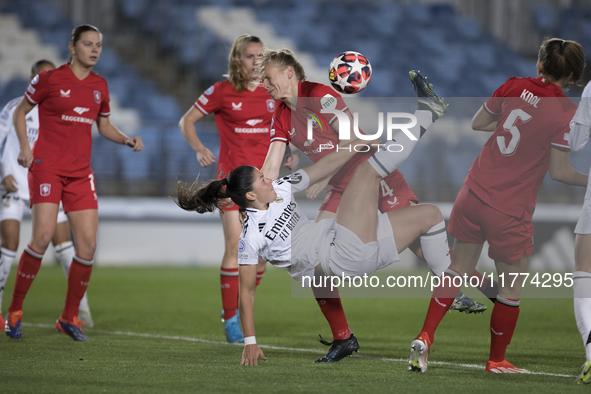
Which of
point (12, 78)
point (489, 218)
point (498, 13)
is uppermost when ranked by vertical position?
point (498, 13)

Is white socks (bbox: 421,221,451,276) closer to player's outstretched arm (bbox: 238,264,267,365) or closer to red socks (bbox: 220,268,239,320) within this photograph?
player's outstretched arm (bbox: 238,264,267,365)

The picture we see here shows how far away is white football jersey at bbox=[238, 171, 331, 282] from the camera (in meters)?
4.05

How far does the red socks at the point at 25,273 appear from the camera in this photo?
17.2 feet

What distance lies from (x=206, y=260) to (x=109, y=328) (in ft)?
18.5

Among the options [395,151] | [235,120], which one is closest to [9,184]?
[235,120]

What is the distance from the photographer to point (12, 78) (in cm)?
1371

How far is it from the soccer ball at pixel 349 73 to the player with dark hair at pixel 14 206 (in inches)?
108

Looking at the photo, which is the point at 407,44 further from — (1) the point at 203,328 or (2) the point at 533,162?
(2) the point at 533,162

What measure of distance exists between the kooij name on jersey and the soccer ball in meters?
0.90

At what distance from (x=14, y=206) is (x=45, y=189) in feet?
4.69

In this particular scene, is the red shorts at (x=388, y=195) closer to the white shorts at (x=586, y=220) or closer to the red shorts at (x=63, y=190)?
the white shorts at (x=586, y=220)

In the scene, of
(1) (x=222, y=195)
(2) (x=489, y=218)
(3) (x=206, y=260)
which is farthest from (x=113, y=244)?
(2) (x=489, y=218)

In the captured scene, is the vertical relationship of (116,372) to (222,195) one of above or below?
below

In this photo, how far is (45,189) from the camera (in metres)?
5.11
